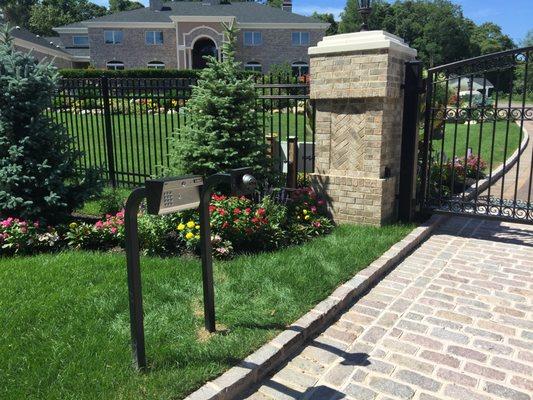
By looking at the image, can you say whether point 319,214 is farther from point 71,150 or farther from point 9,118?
point 9,118

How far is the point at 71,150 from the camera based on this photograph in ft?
20.8

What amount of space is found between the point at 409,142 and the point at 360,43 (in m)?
1.51

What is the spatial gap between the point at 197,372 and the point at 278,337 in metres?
0.73

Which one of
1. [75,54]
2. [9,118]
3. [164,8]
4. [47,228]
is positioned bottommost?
[47,228]

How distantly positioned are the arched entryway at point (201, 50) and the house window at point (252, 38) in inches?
113

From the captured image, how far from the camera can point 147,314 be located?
12.2 feet

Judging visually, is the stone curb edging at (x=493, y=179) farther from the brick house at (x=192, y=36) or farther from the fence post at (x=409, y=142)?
the brick house at (x=192, y=36)

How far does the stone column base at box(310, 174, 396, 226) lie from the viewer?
6152mm

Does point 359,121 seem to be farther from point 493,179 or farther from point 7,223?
point 493,179

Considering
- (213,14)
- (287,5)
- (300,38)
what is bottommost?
(300,38)

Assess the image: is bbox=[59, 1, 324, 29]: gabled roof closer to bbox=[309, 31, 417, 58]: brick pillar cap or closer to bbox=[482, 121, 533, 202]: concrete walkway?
bbox=[482, 121, 533, 202]: concrete walkway

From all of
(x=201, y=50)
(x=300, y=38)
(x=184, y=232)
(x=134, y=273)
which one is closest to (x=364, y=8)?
(x=184, y=232)

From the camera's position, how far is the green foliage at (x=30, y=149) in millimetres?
5648

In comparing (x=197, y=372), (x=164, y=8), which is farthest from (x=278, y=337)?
(x=164, y=8)
